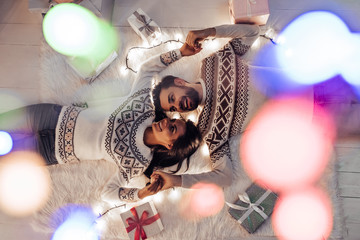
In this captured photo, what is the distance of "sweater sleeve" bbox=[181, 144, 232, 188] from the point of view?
4.24 ft

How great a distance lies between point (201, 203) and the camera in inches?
56.5

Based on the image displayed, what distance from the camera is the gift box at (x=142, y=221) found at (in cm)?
136

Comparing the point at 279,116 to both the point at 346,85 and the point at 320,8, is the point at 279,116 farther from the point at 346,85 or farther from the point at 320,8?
the point at 320,8

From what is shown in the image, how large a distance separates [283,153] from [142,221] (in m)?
0.80

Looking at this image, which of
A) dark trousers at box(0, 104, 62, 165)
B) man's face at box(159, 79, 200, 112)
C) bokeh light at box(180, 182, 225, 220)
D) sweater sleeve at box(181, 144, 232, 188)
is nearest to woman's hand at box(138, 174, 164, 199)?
sweater sleeve at box(181, 144, 232, 188)

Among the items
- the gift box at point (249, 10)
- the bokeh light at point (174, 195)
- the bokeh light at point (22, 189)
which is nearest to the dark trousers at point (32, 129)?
the bokeh light at point (22, 189)

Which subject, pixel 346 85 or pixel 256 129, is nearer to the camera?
pixel 346 85

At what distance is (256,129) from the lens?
1.44 m

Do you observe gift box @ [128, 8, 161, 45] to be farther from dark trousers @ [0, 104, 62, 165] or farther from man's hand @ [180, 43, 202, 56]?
dark trousers @ [0, 104, 62, 165]

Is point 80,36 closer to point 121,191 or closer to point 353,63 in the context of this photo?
point 121,191

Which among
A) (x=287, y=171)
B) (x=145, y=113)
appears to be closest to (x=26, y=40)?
(x=145, y=113)

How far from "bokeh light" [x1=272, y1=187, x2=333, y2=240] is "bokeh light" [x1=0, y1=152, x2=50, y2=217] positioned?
1196 millimetres

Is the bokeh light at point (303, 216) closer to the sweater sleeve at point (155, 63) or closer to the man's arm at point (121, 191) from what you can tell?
the man's arm at point (121, 191)

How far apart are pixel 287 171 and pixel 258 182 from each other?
0.55ft
